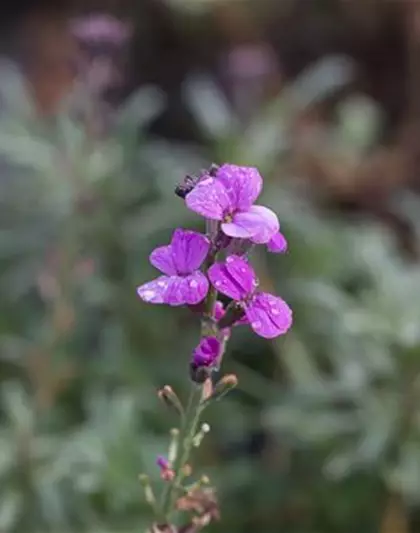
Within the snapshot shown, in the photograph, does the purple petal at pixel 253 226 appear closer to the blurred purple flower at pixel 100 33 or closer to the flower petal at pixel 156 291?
the flower petal at pixel 156 291

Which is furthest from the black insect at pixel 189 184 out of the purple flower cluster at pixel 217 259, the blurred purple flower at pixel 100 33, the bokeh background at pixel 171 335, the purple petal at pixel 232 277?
the blurred purple flower at pixel 100 33

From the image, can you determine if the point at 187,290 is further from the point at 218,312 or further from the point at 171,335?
the point at 171,335

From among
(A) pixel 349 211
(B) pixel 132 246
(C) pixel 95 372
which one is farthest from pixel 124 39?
(A) pixel 349 211

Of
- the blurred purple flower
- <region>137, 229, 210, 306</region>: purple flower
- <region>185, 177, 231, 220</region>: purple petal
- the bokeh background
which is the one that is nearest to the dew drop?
<region>137, 229, 210, 306</region>: purple flower

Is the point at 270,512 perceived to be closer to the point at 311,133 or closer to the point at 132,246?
the point at 132,246

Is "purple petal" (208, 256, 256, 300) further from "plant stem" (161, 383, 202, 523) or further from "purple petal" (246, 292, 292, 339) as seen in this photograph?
"plant stem" (161, 383, 202, 523)

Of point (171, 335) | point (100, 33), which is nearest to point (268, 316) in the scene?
point (100, 33)

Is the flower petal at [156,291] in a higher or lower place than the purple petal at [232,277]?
lower
